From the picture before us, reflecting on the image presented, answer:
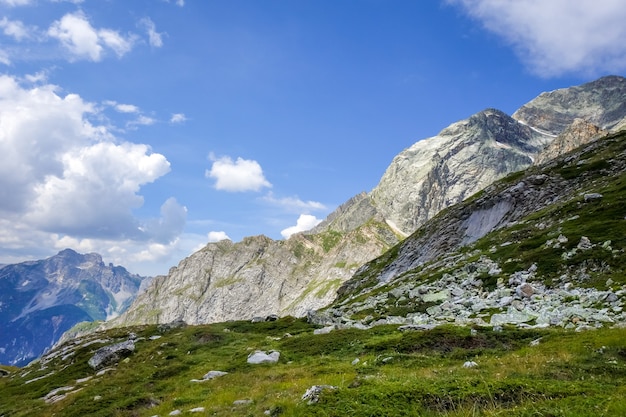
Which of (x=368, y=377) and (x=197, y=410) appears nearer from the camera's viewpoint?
(x=368, y=377)

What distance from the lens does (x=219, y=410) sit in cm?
1930

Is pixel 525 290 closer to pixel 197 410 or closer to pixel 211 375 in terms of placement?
pixel 211 375

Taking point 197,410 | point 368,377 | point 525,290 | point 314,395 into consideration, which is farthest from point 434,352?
point 525,290

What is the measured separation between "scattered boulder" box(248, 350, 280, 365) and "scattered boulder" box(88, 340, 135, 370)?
66.5 ft

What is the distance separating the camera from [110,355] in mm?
44188

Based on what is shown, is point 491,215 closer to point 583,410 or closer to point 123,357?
point 123,357

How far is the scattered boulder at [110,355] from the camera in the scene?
1708 inches

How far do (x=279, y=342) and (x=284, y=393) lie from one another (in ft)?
57.9

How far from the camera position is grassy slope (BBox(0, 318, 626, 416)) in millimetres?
13016

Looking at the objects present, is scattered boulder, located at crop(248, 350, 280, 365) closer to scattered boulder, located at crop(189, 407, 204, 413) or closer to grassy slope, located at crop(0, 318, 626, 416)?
grassy slope, located at crop(0, 318, 626, 416)

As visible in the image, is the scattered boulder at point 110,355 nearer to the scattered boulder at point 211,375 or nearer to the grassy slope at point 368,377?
the grassy slope at point 368,377

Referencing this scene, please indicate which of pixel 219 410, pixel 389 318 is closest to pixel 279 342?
pixel 389 318

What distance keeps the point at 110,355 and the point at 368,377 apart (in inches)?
1422

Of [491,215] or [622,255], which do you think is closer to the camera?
[622,255]
